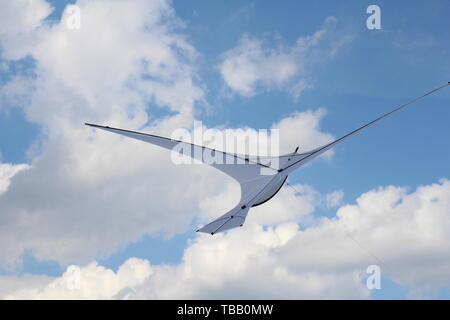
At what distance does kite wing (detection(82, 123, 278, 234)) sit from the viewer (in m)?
19.1

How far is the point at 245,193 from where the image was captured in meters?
20.2

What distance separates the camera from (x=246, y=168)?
784 inches

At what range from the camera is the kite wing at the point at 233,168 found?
62.8ft

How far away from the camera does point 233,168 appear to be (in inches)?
794

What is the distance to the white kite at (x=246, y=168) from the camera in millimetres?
19125

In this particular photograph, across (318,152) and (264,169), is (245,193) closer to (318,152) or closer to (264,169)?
(264,169)

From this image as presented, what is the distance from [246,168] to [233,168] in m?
0.67

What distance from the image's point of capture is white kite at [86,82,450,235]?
62.7 ft
